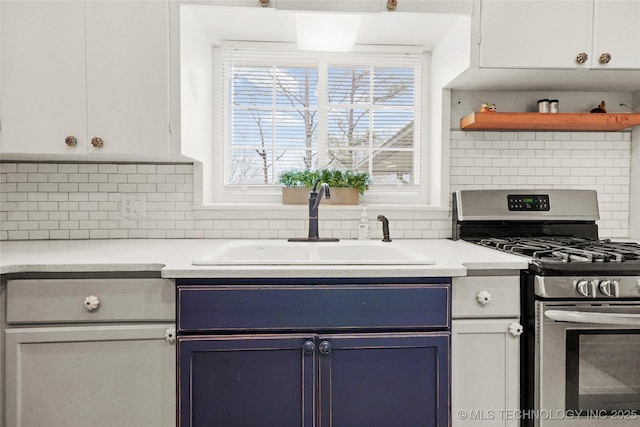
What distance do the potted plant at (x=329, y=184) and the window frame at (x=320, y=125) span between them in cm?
12

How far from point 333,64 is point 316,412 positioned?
5.61ft

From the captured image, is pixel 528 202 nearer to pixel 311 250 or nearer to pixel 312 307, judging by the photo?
pixel 311 250

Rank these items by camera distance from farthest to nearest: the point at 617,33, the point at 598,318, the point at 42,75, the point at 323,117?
the point at 323,117, the point at 617,33, the point at 42,75, the point at 598,318

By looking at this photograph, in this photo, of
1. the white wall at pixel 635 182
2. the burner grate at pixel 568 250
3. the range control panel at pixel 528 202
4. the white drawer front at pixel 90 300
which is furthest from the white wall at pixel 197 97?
the white wall at pixel 635 182

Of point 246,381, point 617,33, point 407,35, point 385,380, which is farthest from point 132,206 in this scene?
point 617,33

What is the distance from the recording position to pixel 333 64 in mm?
2170

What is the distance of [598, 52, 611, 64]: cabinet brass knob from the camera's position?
168cm

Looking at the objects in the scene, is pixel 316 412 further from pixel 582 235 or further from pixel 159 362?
pixel 582 235

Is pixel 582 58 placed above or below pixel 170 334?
above

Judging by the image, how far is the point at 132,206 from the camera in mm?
1975

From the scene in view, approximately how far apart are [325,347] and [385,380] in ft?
→ 0.79

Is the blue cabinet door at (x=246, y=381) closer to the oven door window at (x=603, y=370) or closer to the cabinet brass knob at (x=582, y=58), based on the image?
the oven door window at (x=603, y=370)

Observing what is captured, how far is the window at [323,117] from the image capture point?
2160 mm

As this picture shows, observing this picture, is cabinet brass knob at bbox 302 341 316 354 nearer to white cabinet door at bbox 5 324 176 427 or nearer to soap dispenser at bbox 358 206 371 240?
white cabinet door at bbox 5 324 176 427
